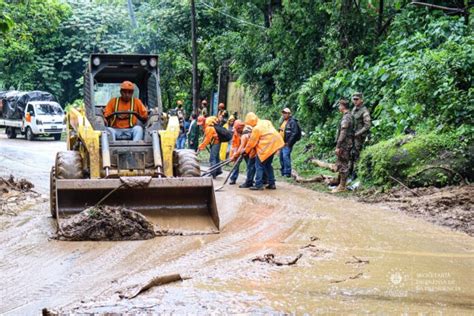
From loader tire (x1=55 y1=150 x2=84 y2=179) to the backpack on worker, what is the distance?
7378mm

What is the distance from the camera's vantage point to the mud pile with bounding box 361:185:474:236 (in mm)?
9984

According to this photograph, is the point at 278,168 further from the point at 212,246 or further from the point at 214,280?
the point at 214,280

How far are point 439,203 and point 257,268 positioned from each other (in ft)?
16.5

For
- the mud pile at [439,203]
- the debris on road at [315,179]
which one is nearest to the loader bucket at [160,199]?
the mud pile at [439,203]

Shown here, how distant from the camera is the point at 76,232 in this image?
8.53 metres

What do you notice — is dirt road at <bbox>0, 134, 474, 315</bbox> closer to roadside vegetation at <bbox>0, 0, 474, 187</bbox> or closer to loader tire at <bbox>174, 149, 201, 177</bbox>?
loader tire at <bbox>174, 149, 201, 177</bbox>

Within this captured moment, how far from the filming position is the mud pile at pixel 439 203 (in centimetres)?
998

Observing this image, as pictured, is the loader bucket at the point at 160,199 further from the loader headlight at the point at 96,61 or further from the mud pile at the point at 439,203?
the mud pile at the point at 439,203

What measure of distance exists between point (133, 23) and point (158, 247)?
27.3 m

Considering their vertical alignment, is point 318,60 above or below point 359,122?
above

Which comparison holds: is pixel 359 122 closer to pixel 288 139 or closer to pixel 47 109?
pixel 288 139

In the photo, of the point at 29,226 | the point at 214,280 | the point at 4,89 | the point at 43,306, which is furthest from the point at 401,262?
the point at 4,89

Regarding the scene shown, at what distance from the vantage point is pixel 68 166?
1019cm

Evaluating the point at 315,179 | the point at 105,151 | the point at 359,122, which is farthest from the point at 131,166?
the point at 315,179
